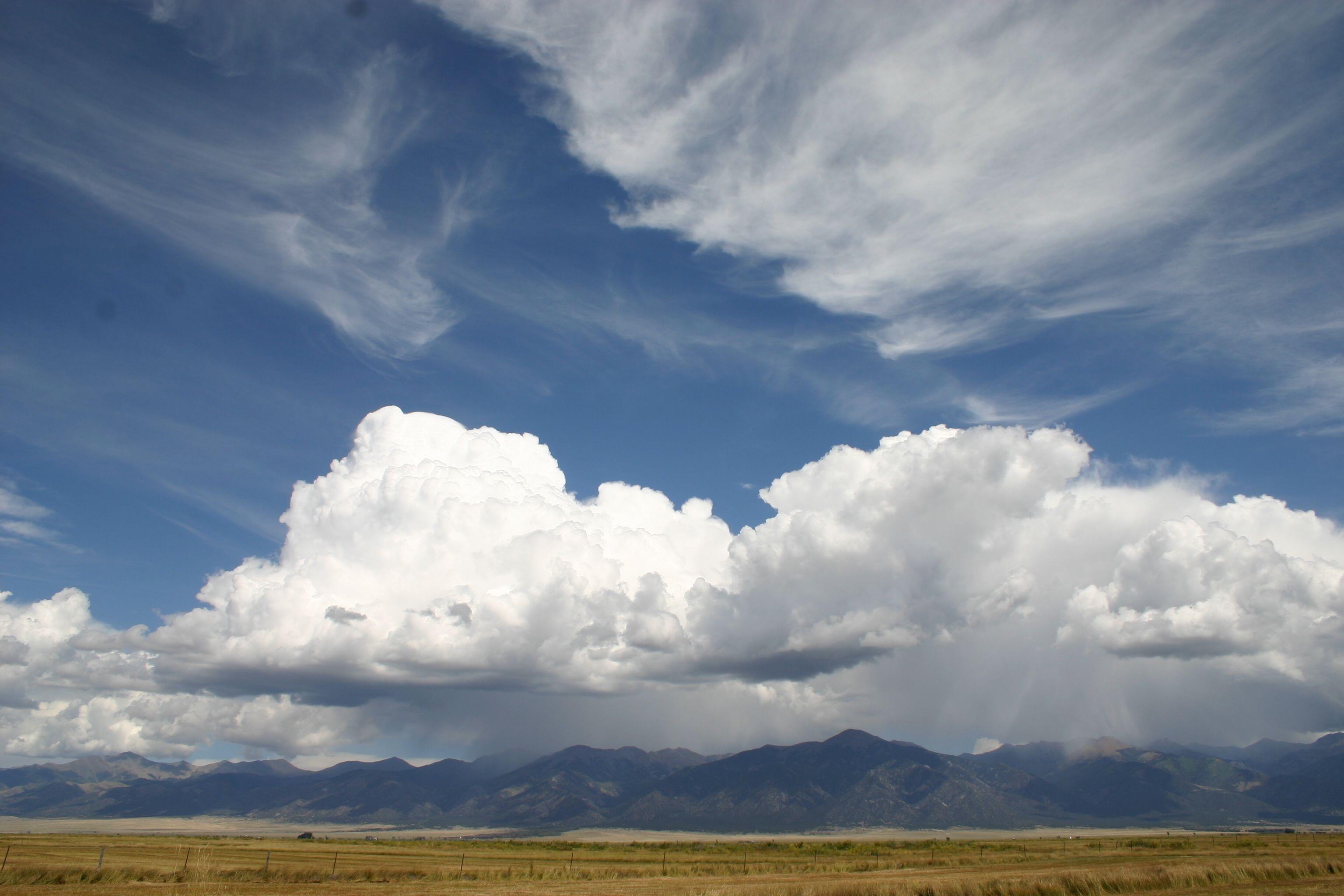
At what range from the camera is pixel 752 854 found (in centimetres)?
14850

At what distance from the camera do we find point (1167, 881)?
2233 inches

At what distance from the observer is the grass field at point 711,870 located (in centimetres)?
5550

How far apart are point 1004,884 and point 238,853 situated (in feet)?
420

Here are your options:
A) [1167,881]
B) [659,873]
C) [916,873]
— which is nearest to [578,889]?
[659,873]

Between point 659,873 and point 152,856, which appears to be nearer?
point 659,873

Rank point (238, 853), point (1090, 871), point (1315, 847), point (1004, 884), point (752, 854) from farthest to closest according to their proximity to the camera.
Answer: point (752, 854)
point (238, 853)
point (1315, 847)
point (1090, 871)
point (1004, 884)

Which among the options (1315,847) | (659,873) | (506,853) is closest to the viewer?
(659,873)

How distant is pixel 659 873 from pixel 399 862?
51362mm

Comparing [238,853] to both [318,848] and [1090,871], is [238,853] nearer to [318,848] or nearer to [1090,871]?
[318,848]

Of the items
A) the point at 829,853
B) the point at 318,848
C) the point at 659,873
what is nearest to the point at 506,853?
the point at 318,848

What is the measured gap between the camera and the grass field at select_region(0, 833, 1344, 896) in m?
55.5

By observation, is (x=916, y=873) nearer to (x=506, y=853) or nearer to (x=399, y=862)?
(x=399, y=862)

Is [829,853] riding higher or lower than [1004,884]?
lower

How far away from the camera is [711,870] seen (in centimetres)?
9819
